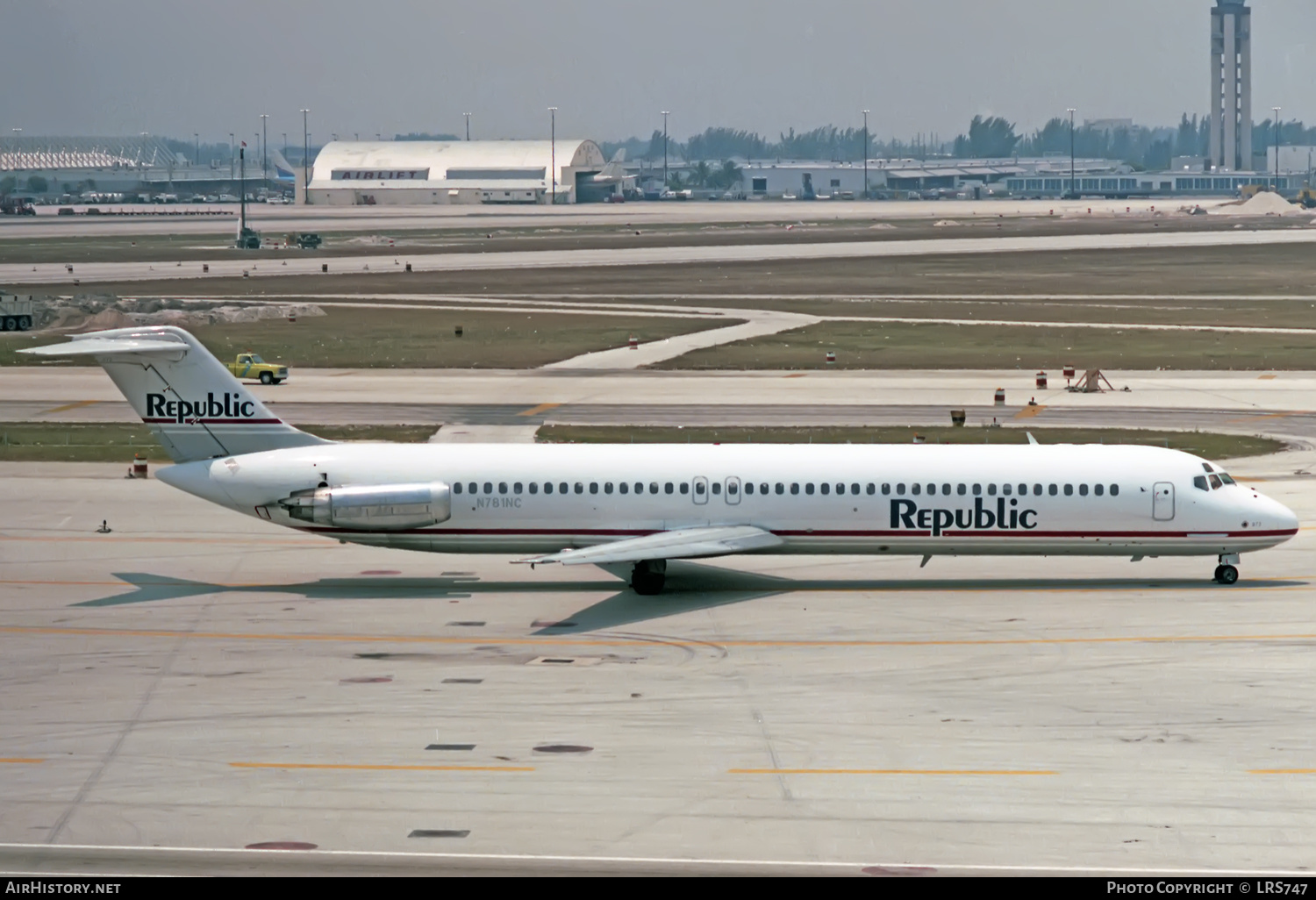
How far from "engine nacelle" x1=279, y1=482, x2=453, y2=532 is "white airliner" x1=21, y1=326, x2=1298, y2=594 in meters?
0.04

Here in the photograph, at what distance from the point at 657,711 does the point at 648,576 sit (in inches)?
381

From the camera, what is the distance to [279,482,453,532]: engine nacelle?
119 feet

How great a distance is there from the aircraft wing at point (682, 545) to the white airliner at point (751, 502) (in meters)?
0.09

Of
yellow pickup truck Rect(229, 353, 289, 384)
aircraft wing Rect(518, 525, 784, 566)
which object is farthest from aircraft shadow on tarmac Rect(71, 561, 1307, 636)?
yellow pickup truck Rect(229, 353, 289, 384)

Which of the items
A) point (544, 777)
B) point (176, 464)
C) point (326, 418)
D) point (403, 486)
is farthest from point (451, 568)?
point (326, 418)

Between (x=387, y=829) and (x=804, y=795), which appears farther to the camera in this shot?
(x=804, y=795)

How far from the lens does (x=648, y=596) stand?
36281 millimetres

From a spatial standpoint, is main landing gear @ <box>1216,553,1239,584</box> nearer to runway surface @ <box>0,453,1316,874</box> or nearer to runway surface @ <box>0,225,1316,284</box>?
runway surface @ <box>0,453,1316,874</box>

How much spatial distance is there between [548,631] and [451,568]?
747 cm

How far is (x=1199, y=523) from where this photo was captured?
36812 mm

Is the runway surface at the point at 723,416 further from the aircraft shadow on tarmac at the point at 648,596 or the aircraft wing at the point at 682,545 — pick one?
the aircraft wing at the point at 682,545

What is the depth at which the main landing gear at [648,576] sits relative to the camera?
3628 cm

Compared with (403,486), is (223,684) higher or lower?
lower

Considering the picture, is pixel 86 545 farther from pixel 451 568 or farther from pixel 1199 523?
pixel 1199 523
